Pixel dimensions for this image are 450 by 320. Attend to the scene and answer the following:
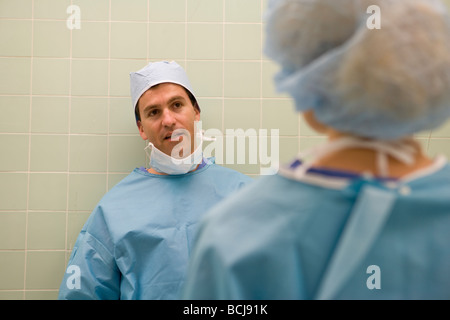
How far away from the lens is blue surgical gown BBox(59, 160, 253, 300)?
1612 millimetres

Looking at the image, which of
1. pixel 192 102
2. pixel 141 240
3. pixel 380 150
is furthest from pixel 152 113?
pixel 380 150

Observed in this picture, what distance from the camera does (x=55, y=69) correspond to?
2.03m

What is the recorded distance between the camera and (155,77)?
1.81 m

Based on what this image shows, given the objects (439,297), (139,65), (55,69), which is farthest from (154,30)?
(439,297)

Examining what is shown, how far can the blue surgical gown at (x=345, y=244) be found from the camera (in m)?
0.73

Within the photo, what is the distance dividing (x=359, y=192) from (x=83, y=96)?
161cm

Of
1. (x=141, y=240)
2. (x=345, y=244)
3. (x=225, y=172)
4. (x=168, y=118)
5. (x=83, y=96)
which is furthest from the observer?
(x=83, y=96)

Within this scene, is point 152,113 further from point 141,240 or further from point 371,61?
point 371,61

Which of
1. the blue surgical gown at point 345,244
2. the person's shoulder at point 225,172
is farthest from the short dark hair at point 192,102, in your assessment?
the blue surgical gown at point 345,244

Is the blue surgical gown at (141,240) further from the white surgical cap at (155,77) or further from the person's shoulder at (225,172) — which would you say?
the white surgical cap at (155,77)

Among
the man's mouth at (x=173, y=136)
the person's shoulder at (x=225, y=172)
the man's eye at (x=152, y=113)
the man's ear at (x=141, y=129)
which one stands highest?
the man's eye at (x=152, y=113)

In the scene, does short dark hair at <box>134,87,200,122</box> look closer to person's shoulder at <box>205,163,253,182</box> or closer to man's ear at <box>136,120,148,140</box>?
man's ear at <box>136,120,148,140</box>

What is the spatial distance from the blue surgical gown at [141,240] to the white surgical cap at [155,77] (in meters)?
0.40

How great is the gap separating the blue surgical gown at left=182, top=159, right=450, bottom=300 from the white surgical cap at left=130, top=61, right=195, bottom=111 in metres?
1.17
